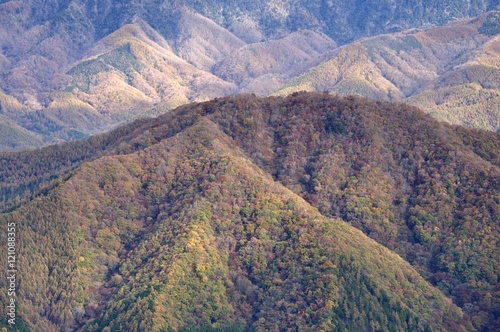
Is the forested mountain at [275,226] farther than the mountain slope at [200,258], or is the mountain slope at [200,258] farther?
the forested mountain at [275,226]

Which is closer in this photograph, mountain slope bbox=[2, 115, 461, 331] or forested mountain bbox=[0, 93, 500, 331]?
mountain slope bbox=[2, 115, 461, 331]

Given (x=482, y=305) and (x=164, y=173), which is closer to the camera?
(x=482, y=305)

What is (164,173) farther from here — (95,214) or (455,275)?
(455,275)

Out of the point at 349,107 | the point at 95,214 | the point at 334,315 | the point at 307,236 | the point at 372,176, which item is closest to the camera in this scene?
the point at 334,315

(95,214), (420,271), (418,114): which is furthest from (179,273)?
(418,114)
